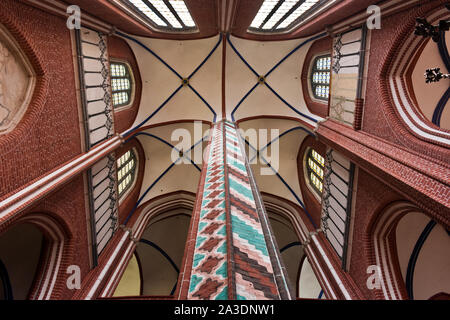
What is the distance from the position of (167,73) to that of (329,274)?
1048 centimetres

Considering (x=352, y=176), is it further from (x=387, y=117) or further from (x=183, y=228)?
(x=183, y=228)

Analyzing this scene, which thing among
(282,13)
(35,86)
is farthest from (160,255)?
(282,13)

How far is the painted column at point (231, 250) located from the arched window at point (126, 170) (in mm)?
6687

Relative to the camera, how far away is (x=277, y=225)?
1312 centimetres

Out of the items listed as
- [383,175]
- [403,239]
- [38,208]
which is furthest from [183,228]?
[383,175]

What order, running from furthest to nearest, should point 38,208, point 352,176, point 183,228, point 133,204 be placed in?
point 183,228
point 133,204
point 352,176
point 38,208

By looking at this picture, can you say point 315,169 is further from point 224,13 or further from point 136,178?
point 136,178

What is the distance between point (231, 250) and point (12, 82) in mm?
5342

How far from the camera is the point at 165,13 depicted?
8773mm

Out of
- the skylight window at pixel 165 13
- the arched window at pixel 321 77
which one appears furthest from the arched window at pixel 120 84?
the arched window at pixel 321 77

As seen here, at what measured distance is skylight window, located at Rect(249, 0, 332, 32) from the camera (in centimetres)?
793

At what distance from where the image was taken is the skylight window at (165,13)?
776cm

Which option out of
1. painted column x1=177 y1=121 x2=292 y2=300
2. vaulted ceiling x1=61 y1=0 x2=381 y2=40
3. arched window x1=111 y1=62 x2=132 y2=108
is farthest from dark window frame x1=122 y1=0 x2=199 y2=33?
painted column x1=177 y1=121 x2=292 y2=300

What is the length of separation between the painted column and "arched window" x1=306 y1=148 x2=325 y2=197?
6.56 meters
